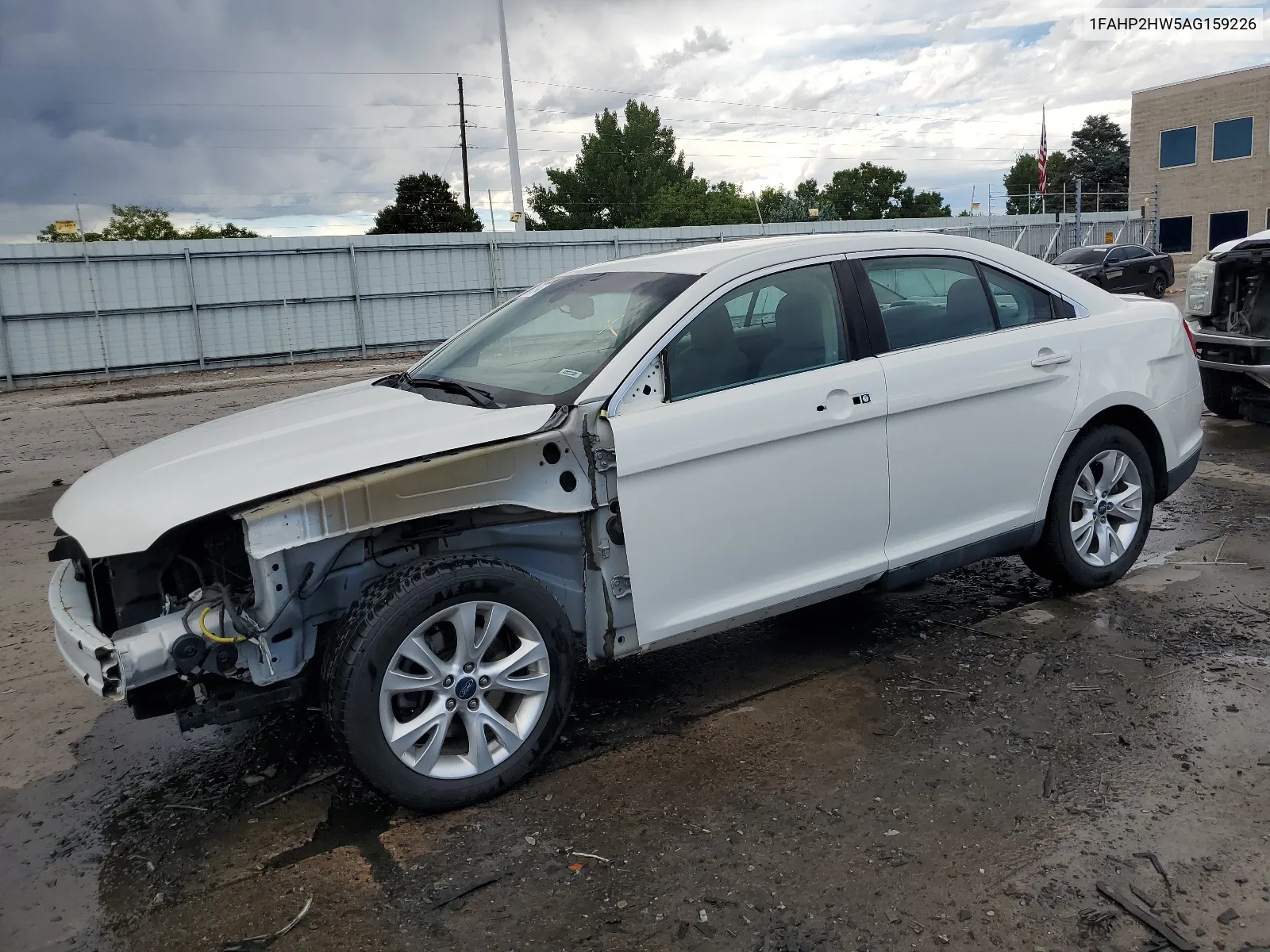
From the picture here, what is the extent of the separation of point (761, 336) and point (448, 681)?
1.71 metres

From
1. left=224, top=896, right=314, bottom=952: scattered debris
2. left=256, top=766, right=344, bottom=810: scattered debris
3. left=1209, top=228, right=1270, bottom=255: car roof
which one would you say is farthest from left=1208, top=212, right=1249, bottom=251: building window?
left=224, top=896, right=314, bottom=952: scattered debris

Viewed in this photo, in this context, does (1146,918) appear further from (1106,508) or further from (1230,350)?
→ (1230,350)

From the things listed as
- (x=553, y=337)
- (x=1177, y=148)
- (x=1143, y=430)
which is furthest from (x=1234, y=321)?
(x=1177, y=148)

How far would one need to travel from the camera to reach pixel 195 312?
21797mm

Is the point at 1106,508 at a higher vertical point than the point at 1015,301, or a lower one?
lower

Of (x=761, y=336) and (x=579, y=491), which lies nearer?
(x=579, y=491)

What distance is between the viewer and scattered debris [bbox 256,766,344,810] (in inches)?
136

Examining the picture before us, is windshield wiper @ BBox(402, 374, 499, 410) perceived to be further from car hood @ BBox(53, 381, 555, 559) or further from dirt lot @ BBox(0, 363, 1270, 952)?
dirt lot @ BBox(0, 363, 1270, 952)

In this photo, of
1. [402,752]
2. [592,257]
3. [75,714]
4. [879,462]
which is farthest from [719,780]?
[592,257]

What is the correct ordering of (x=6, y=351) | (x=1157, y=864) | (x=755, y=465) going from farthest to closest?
1. (x=6, y=351)
2. (x=755, y=465)
3. (x=1157, y=864)

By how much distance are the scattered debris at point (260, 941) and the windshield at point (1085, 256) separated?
2409 centimetres

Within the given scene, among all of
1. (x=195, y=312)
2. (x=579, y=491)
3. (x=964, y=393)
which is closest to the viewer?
(x=579, y=491)

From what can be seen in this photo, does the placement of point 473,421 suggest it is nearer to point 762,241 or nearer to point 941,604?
point 762,241

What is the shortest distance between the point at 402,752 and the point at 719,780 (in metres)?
1.04
